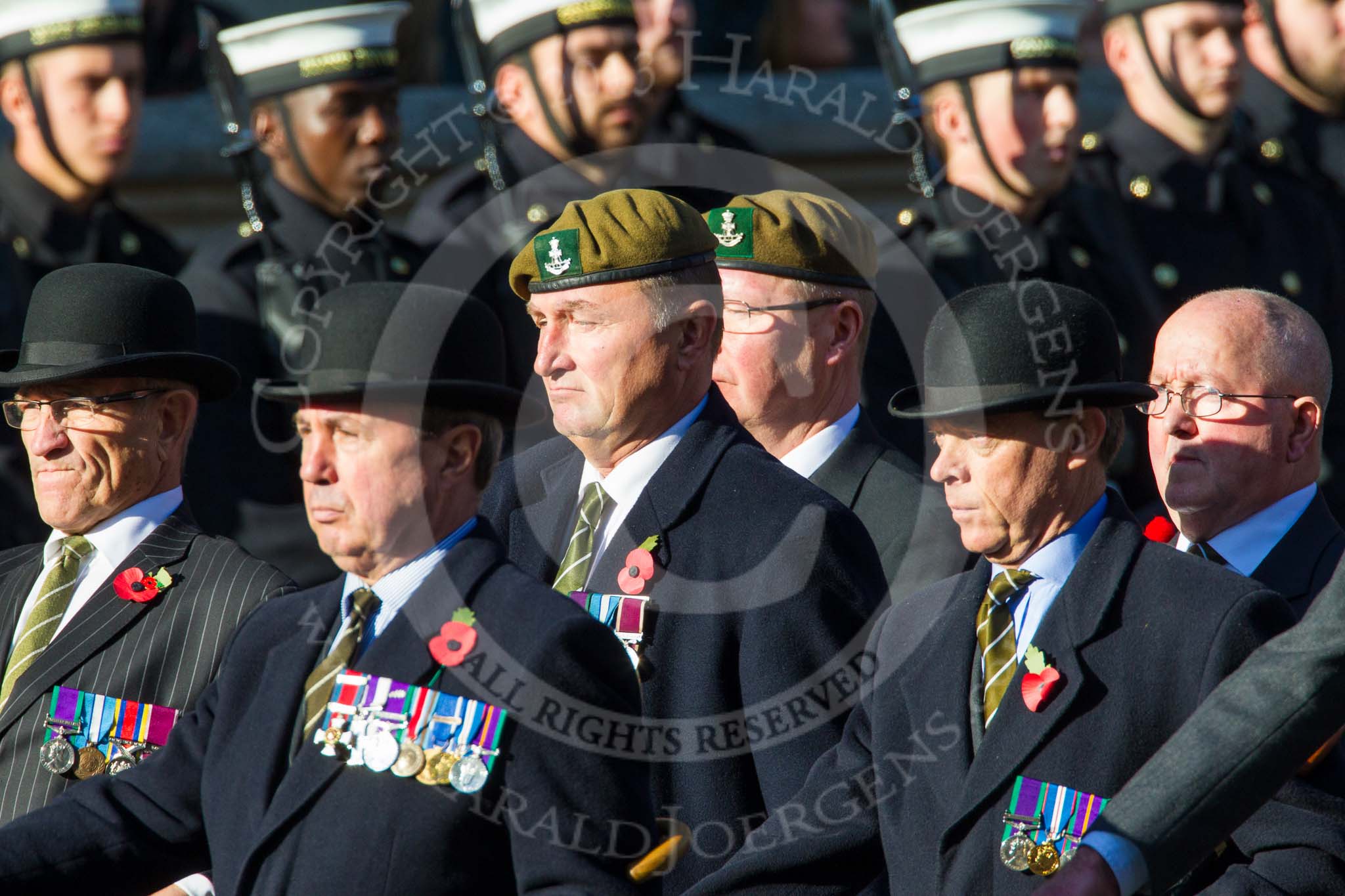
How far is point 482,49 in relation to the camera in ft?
24.5

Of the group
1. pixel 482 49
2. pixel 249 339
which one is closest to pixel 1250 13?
pixel 482 49

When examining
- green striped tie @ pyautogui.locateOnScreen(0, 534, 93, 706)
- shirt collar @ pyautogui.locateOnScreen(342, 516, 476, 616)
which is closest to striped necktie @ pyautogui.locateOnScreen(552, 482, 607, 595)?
shirt collar @ pyautogui.locateOnScreen(342, 516, 476, 616)

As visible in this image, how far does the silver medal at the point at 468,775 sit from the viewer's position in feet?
10.8

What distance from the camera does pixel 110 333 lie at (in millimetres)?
4484

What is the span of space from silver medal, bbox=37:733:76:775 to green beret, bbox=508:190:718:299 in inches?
49.1

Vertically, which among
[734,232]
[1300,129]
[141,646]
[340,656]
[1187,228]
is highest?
[734,232]

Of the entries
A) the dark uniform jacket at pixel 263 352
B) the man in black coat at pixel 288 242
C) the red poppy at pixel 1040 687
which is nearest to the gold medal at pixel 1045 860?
the red poppy at pixel 1040 687

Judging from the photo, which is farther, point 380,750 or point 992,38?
point 992,38

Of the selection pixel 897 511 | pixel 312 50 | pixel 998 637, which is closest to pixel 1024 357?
pixel 998 637

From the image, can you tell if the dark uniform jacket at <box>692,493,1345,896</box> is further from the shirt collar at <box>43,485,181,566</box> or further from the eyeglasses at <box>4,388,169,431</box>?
the eyeglasses at <box>4,388,169,431</box>

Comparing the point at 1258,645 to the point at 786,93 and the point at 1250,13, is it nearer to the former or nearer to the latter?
the point at 1250,13

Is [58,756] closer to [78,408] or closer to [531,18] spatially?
[78,408]

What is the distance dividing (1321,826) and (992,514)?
0.76 m

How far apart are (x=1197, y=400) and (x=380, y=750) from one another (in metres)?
2.02
